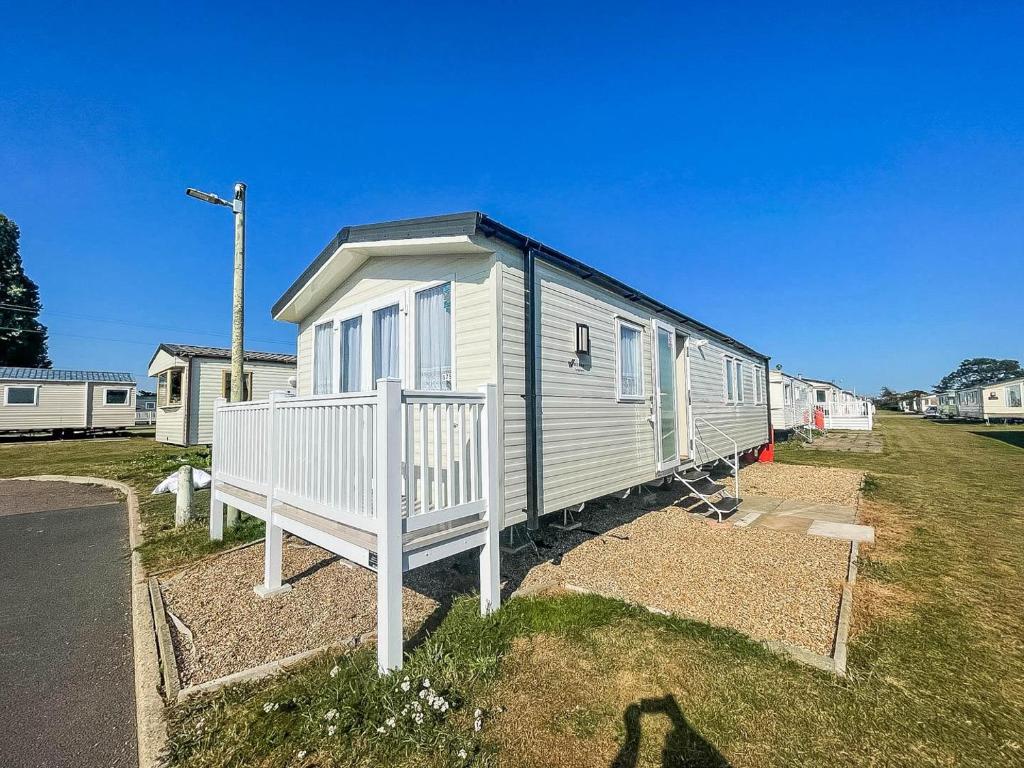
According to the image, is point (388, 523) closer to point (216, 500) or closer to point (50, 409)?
point (216, 500)

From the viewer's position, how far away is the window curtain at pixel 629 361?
6285mm

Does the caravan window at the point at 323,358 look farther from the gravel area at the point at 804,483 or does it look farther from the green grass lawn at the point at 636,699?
the gravel area at the point at 804,483

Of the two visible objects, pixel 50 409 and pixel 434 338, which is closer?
pixel 434 338

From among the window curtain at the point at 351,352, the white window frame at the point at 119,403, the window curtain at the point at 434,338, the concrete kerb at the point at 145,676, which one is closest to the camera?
the concrete kerb at the point at 145,676

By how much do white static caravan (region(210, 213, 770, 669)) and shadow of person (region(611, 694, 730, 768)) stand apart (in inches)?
57.9

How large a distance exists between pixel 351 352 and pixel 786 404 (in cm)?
2045

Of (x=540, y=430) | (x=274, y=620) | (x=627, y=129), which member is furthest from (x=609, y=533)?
(x=627, y=129)

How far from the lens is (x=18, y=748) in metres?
2.33

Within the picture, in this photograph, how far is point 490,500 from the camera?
3.72 metres

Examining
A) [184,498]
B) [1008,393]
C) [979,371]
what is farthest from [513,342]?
[979,371]

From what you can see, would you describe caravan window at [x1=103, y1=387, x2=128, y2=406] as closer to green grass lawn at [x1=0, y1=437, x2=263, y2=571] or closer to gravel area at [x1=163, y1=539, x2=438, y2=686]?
green grass lawn at [x1=0, y1=437, x2=263, y2=571]

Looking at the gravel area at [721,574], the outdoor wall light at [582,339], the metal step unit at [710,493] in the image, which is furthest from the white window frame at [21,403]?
the metal step unit at [710,493]

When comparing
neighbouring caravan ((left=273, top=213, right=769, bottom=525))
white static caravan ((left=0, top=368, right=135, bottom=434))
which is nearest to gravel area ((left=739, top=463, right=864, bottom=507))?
neighbouring caravan ((left=273, top=213, right=769, bottom=525))

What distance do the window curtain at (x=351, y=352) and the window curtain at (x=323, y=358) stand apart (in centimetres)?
29
